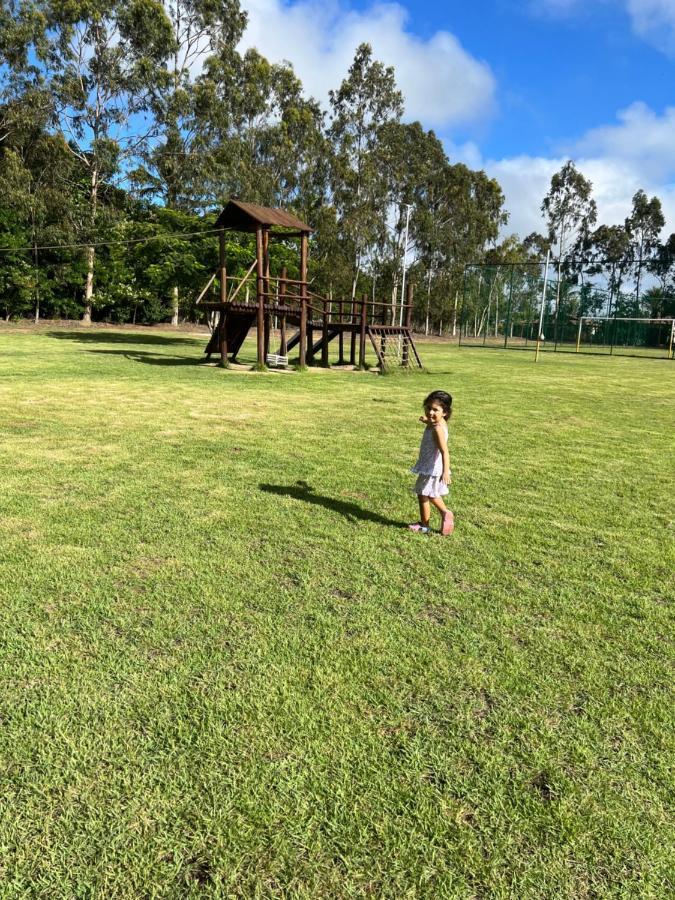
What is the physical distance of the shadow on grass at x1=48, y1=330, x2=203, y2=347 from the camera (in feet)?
84.4

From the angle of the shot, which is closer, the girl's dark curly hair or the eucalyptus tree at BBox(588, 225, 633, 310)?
the girl's dark curly hair

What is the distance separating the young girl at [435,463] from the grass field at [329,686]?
0.23 m

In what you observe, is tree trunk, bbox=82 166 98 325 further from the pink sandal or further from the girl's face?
the pink sandal

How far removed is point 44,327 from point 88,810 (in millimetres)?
33893

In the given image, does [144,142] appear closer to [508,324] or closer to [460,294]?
[508,324]

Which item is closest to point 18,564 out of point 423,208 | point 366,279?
point 366,279

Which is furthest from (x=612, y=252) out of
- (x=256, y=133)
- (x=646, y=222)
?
(x=256, y=133)

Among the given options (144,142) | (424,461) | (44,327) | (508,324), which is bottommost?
(424,461)

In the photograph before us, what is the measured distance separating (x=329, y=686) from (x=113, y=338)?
27.9m

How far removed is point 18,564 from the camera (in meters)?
3.58

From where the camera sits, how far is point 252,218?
663 inches

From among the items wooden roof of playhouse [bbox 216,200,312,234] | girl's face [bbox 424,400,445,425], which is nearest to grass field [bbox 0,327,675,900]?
girl's face [bbox 424,400,445,425]

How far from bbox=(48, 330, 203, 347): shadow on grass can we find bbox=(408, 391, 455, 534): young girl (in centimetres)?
2294

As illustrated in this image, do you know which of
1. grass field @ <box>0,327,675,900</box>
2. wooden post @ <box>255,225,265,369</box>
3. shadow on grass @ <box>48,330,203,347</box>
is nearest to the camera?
grass field @ <box>0,327,675,900</box>
